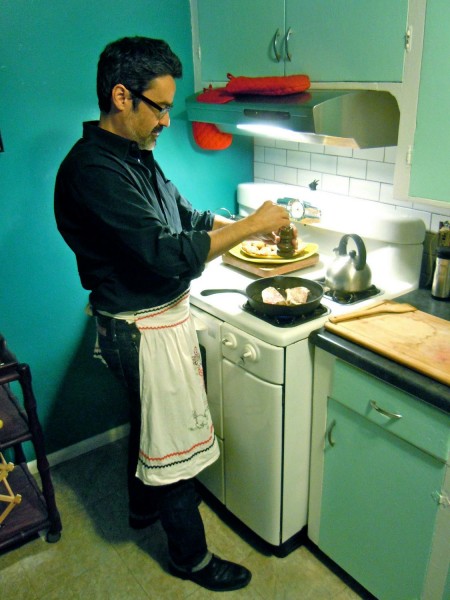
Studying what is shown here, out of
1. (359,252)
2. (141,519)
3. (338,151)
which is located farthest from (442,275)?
(141,519)

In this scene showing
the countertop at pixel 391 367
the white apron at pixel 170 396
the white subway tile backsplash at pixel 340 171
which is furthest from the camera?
the white subway tile backsplash at pixel 340 171

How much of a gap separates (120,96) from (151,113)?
10 centimetres

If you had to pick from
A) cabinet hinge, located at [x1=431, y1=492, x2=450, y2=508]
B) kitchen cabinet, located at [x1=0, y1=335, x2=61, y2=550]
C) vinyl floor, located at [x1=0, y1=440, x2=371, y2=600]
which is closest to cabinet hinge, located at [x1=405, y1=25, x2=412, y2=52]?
cabinet hinge, located at [x1=431, y1=492, x2=450, y2=508]

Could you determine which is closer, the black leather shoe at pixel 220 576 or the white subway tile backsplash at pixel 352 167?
the black leather shoe at pixel 220 576

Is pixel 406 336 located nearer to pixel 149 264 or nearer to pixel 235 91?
pixel 149 264

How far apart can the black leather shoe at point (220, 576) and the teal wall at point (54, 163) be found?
95cm

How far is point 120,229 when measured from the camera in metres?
1.43

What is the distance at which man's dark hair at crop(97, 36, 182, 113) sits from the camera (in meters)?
1.44

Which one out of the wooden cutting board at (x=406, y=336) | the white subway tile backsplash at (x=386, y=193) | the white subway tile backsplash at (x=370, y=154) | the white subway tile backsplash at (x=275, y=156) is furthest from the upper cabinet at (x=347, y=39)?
the wooden cutting board at (x=406, y=336)

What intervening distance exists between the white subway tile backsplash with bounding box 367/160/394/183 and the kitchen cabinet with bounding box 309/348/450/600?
836mm

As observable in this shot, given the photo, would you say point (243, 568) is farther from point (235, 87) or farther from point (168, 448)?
point (235, 87)

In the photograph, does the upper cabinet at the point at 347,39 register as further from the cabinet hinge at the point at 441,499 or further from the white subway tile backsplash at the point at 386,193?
the cabinet hinge at the point at 441,499

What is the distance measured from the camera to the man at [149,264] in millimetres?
1450

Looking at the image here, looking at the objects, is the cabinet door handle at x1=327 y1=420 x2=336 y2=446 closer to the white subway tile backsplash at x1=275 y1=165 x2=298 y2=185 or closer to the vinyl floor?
the vinyl floor
